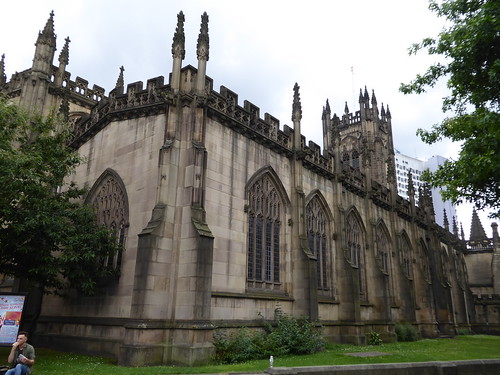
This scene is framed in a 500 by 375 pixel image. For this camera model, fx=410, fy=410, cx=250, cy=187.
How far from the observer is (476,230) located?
210ft

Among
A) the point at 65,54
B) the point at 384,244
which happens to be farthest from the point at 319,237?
the point at 65,54

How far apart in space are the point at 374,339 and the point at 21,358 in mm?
19982

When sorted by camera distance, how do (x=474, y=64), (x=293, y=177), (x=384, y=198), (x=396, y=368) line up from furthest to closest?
(x=384, y=198) → (x=293, y=177) → (x=474, y=64) → (x=396, y=368)

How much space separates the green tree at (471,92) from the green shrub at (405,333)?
14796 millimetres

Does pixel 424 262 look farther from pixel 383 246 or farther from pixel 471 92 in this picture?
pixel 471 92

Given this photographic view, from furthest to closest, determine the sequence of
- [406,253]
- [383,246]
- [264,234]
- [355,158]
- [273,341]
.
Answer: [355,158], [406,253], [383,246], [264,234], [273,341]

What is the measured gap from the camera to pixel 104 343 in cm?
1571

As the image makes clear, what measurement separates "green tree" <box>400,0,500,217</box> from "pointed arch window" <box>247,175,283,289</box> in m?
7.53

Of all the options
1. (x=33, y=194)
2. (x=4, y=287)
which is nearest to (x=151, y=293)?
(x=33, y=194)

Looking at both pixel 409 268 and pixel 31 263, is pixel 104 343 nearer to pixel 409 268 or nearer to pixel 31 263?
pixel 31 263

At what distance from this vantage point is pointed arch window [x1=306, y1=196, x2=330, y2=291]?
918 inches

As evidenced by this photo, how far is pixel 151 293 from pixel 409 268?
26.8 meters

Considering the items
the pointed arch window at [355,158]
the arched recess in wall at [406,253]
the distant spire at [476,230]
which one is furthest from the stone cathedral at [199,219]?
the distant spire at [476,230]

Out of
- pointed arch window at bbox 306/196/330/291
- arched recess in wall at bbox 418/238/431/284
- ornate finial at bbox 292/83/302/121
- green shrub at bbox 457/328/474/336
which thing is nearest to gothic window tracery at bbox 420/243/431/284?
Result: arched recess in wall at bbox 418/238/431/284
